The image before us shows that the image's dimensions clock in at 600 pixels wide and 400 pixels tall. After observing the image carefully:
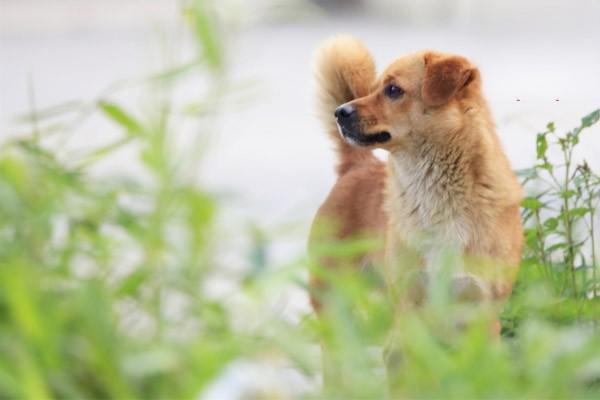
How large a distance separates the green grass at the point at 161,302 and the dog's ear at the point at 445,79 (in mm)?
2503

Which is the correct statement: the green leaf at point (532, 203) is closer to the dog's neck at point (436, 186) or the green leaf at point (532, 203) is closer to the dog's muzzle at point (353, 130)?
the dog's neck at point (436, 186)

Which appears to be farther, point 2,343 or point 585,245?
point 585,245

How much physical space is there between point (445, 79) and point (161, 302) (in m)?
2.74

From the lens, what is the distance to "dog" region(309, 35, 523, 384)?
4.13m

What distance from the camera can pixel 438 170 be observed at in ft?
14.1

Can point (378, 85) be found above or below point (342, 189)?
above

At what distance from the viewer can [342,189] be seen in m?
4.84

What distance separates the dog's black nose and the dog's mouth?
0.12ft

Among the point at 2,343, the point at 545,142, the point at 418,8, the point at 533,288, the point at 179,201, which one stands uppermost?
the point at 179,201

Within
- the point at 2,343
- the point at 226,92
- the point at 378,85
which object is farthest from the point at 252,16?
the point at 378,85

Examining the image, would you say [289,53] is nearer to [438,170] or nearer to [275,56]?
[275,56]

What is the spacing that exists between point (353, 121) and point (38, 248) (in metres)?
2.70

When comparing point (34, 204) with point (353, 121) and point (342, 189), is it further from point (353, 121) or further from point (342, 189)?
point (342, 189)

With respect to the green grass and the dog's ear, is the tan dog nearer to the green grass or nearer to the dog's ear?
the dog's ear
